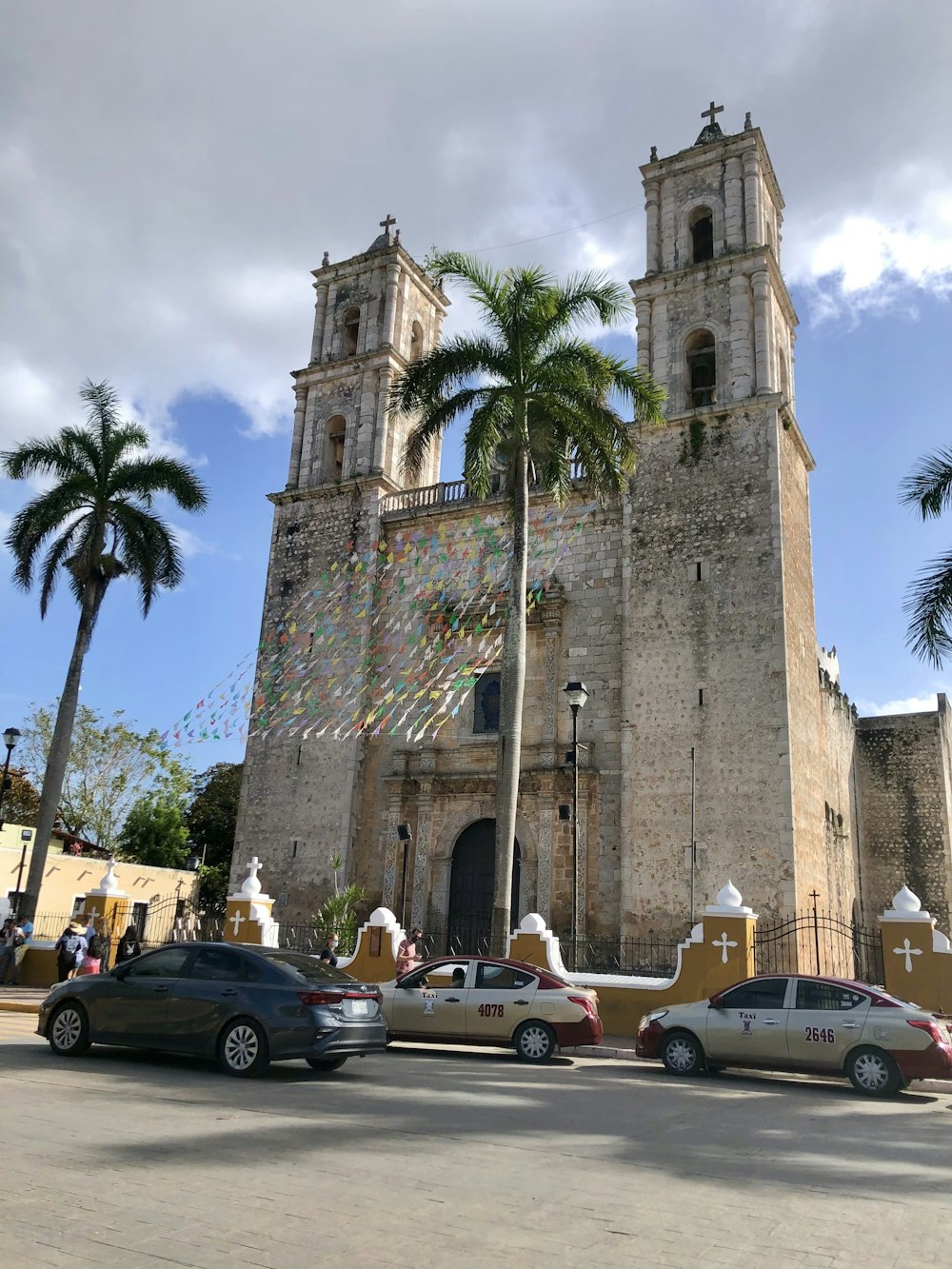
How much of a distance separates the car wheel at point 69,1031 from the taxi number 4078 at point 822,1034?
22.5 feet

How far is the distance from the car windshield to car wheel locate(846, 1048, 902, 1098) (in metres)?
4.86

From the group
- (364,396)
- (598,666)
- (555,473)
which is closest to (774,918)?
(598,666)

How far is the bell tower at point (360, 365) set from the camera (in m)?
26.0

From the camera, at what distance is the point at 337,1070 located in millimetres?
9180

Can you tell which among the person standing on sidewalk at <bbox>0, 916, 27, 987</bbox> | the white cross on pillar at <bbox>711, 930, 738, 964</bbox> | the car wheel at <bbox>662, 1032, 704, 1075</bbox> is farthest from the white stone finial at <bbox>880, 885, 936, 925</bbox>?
the person standing on sidewalk at <bbox>0, 916, 27, 987</bbox>

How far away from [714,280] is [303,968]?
18.7m

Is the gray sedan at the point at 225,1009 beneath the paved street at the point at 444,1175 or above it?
above

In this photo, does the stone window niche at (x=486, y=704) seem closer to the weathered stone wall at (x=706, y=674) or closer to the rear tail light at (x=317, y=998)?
the weathered stone wall at (x=706, y=674)

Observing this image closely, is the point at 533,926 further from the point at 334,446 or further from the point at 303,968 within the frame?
the point at 334,446

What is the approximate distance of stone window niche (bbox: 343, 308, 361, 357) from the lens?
2794cm

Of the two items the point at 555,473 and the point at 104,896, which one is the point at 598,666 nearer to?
the point at 555,473

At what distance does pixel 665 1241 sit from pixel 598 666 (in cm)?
1695

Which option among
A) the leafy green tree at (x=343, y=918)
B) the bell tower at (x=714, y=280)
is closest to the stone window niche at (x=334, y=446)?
the bell tower at (x=714, y=280)

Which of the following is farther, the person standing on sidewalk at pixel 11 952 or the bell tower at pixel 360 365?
the bell tower at pixel 360 365
